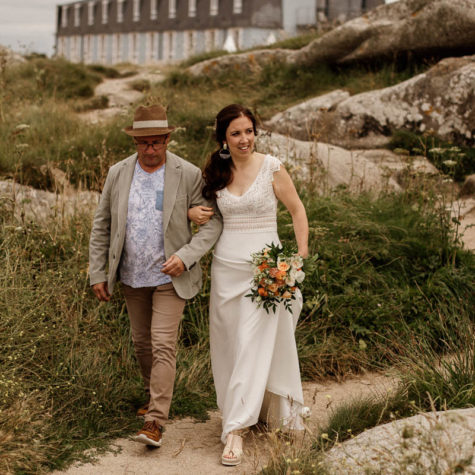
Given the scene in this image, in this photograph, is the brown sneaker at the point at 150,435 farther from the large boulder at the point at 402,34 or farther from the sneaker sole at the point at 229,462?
the large boulder at the point at 402,34

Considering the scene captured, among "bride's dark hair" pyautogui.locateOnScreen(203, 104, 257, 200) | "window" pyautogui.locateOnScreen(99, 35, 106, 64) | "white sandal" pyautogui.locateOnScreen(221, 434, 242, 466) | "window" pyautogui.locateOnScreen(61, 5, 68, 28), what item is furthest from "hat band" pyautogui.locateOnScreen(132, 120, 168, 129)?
"window" pyautogui.locateOnScreen(61, 5, 68, 28)

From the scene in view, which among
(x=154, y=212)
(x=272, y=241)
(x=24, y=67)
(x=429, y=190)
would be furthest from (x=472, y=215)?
(x=24, y=67)

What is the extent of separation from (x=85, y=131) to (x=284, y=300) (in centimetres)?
594

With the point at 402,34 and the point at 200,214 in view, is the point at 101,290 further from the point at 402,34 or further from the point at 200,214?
the point at 402,34

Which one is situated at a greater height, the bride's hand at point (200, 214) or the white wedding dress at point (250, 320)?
the bride's hand at point (200, 214)

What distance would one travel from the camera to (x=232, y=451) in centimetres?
419

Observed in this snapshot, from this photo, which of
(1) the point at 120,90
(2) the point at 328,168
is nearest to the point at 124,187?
(2) the point at 328,168

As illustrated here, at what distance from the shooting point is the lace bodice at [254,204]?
4.48 m

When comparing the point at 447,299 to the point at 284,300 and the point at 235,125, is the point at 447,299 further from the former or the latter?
the point at 235,125

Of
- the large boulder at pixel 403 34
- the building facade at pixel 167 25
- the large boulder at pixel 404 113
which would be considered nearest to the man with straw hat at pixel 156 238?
the large boulder at pixel 404 113

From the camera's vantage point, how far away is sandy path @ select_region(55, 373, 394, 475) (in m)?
4.04

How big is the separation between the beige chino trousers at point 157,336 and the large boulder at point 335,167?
115 inches

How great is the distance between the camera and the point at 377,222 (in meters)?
6.86

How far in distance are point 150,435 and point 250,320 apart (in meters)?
0.92
